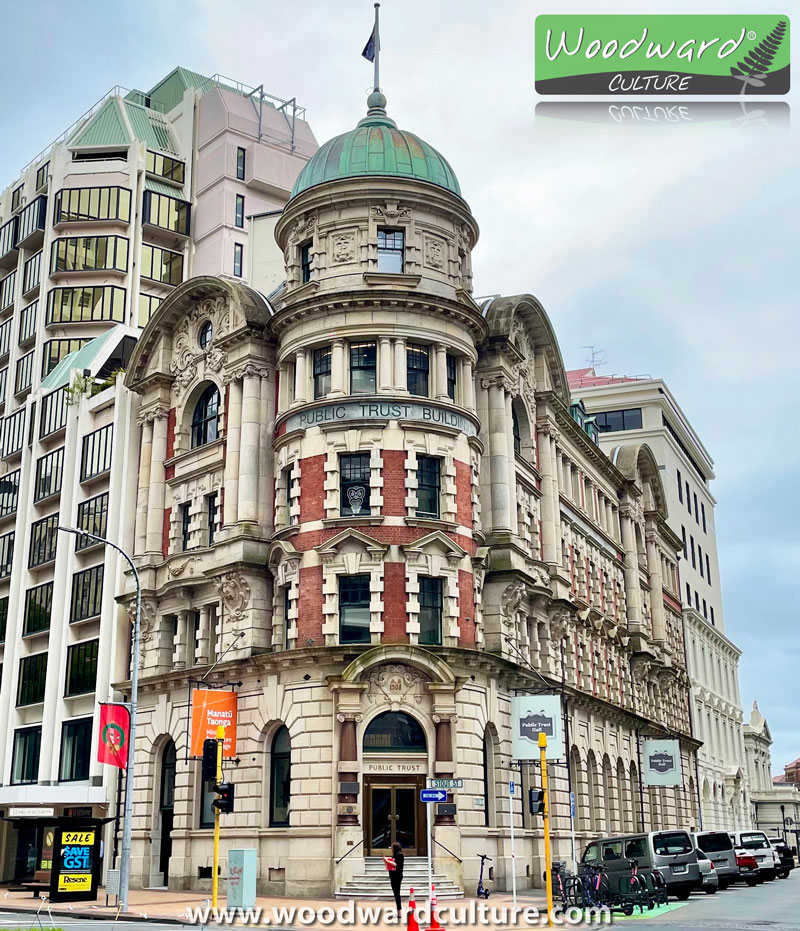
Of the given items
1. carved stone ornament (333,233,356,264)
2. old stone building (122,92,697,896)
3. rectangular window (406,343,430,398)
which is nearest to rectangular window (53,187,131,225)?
old stone building (122,92,697,896)

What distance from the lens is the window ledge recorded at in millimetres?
45719

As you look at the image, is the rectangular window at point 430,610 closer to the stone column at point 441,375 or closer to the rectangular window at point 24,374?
the stone column at point 441,375

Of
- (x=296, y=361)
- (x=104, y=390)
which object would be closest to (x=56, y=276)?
(x=104, y=390)

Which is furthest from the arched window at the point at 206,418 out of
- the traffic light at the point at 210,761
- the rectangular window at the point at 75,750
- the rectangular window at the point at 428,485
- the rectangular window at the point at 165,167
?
the rectangular window at the point at 165,167

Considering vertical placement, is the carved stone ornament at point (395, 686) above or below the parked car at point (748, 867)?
above

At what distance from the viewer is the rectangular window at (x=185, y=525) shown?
1984 inches

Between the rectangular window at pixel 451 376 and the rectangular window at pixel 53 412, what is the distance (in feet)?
79.2

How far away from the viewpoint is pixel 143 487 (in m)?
52.8

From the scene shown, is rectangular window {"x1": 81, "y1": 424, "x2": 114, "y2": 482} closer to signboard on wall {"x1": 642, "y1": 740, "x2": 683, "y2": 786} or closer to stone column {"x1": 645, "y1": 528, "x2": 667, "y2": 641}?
signboard on wall {"x1": 642, "y1": 740, "x2": 683, "y2": 786}

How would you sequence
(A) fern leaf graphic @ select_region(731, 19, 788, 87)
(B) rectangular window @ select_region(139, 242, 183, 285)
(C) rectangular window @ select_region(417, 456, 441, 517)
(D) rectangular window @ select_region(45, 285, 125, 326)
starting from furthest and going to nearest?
(B) rectangular window @ select_region(139, 242, 183, 285) < (D) rectangular window @ select_region(45, 285, 125, 326) < (C) rectangular window @ select_region(417, 456, 441, 517) < (A) fern leaf graphic @ select_region(731, 19, 788, 87)

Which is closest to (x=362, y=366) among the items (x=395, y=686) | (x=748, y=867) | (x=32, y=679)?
(x=395, y=686)

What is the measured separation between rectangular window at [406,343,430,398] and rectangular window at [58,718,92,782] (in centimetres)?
2227

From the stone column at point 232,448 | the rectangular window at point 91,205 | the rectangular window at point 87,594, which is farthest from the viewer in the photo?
the rectangular window at point 91,205

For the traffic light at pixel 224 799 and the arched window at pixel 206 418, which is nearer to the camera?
the traffic light at pixel 224 799
